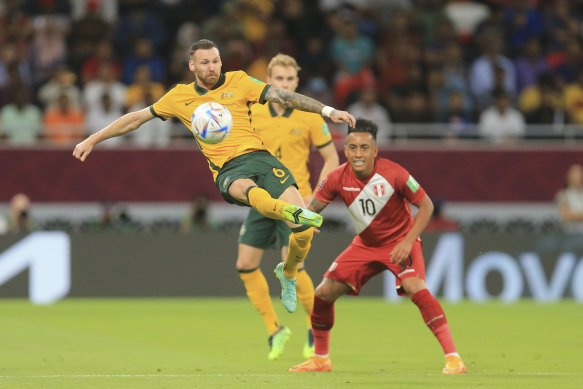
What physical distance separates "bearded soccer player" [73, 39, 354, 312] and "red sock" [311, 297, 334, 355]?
0.21 m

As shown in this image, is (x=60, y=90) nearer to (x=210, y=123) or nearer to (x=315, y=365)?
(x=210, y=123)

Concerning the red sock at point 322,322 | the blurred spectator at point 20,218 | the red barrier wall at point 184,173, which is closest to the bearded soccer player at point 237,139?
the red sock at point 322,322

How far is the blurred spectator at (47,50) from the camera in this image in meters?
20.0

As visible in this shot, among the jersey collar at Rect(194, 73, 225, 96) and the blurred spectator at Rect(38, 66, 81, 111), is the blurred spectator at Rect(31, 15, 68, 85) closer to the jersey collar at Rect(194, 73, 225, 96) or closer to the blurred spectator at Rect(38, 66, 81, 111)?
the blurred spectator at Rect(38, 66, 81, 111)

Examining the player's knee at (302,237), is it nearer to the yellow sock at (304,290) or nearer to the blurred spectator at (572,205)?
the yellow sock at (304,290)

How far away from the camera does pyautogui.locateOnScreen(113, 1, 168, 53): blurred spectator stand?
67.9 ft

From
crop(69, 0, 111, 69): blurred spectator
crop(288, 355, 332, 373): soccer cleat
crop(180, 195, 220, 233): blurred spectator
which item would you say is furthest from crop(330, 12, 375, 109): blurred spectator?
crop(288, 355, 332, 373): soccer cleat

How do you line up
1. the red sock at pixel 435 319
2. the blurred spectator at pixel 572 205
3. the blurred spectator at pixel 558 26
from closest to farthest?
the red sock at pixel 435 319 → the blurred spectator at pixel 572 205 → the blurred spectator at pixel 558 26

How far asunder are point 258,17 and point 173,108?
37.6ft

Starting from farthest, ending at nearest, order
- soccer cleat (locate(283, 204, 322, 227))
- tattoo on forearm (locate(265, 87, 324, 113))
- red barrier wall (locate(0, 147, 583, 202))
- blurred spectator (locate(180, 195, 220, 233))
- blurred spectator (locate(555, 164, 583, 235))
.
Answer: red barrier wall (locate(0, 147, 583, 202)), blurred spectator (locate(555, 164, 583, 235)), blurred spectator (locate(180, 195, 220, 233)), tattoo on forearm (locate(265, 87, 324, 113)), soccer cleat (locate(283, 204, 322, 227))

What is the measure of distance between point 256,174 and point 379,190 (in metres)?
1.03

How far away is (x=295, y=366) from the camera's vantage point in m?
9.84

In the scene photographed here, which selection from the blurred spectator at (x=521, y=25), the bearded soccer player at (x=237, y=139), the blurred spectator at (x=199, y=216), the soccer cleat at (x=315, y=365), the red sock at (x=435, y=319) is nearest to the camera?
the red sock at (x=435, y=319)

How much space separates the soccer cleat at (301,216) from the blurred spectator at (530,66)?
1265 centimetres
